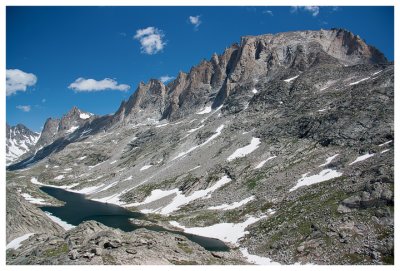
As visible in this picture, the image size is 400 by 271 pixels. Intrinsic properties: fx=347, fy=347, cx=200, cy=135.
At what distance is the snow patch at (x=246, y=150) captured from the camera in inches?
5295

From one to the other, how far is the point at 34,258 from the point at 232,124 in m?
133

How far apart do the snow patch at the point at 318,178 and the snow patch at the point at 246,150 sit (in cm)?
4162

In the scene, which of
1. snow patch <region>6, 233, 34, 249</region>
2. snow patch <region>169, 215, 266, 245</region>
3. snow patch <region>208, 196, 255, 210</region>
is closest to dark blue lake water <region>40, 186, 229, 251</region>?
snow patch <region>169, 215, 266, 245</region>

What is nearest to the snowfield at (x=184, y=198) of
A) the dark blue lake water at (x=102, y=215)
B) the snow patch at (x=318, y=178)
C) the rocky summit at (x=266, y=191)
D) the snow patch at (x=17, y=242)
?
the rocky summit at (x=266, y=191)

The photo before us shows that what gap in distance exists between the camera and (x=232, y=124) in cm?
16938

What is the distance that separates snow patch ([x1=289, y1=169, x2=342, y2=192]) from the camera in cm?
8826

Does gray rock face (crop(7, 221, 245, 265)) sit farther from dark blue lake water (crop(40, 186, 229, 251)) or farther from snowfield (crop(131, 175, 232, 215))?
snowfield (crop(131, 175, 232, 215))

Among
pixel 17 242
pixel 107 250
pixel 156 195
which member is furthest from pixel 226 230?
pixel 156 195

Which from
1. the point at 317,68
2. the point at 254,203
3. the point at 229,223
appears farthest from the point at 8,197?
the point at 317,68

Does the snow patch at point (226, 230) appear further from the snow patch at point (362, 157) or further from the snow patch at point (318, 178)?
the snow patch at point (362, 157)

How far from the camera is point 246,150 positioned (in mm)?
137000

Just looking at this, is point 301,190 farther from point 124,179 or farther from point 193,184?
point 124,179

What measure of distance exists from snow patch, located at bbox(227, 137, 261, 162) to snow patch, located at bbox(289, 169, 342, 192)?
41621mm

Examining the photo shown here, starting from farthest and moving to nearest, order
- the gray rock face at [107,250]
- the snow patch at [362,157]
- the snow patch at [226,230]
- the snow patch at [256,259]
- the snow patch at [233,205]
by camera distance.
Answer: the snow patch at [233,205] < the snow patch at [362,157] < the snow patch at [226,230] < the snow patch at [256,259] < the gray rock face at [107,250]
